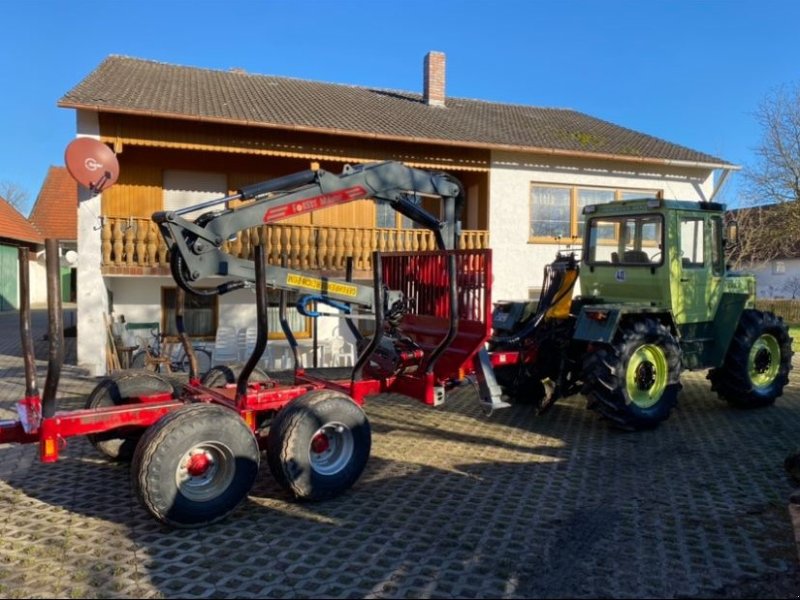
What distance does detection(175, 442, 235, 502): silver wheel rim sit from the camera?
170 inches

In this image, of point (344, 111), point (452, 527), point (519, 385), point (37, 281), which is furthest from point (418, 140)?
point (37, 281)

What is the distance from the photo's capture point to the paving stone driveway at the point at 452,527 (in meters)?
3.59

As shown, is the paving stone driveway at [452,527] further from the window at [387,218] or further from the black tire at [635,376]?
the window at [387,218]

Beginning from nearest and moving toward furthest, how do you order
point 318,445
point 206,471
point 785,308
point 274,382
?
point 206,471
point 318,445
point 274,382
point 785,308

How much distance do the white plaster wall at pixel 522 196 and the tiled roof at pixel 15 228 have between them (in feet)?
61.3

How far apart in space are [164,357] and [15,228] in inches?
745

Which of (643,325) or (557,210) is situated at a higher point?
(557,210)

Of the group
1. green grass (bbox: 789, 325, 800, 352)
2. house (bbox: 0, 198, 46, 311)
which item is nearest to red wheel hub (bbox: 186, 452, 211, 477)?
green grass (bbox: 789, 325, 800, 352)

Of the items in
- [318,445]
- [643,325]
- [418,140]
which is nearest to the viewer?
[318,445]

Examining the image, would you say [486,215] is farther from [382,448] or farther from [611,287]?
[382,448]

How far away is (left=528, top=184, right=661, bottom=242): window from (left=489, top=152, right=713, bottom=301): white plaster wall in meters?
0.14

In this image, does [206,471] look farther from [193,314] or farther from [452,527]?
[193,314]

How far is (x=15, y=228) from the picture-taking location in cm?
2489

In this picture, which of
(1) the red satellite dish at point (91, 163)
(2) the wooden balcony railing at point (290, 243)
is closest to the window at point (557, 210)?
(2) the wooden balcony railing at point (290, 243)
